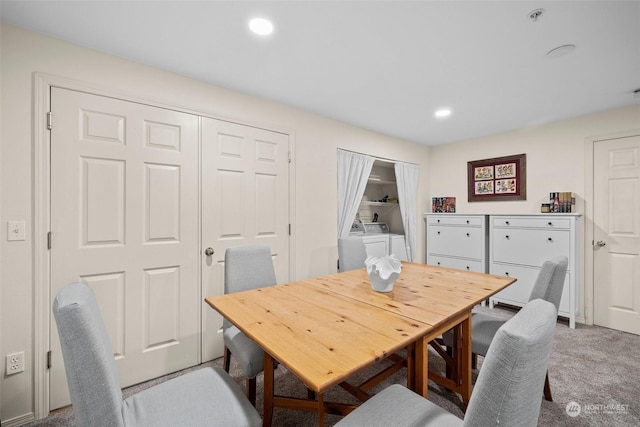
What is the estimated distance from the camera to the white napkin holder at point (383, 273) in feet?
5.76

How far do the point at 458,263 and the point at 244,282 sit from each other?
3272 millimetres

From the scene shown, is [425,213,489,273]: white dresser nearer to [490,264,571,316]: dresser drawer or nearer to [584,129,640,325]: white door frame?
[490,264,571,316]: dresser drawer

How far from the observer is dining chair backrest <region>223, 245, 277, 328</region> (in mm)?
2012

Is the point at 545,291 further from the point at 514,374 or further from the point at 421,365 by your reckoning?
the point at 514,374

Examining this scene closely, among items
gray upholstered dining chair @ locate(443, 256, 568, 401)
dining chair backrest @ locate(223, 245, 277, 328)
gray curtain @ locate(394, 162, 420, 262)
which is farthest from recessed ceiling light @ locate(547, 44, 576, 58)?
dining chair backrest @ locate(223, 245, 277, 328)

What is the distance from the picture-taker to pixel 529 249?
11.0 feet

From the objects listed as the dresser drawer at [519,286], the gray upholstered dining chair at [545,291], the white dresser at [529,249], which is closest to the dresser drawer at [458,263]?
the white dresser at [529,249]

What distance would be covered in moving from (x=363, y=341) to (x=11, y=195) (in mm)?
2217

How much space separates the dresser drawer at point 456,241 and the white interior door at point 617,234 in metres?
1.19

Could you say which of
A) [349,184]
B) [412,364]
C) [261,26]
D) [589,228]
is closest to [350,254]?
[349,184]

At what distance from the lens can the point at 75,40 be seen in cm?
181

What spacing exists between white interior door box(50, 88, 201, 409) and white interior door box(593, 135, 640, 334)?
14.3 feet

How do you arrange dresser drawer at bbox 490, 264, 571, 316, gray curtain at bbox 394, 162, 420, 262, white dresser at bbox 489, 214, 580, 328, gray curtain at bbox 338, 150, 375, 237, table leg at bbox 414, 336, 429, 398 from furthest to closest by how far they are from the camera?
gray curtain at bbox 394, 162, 420, 262, gray curtain at bbox 338, 150, 375, 237, dresser drawer at bbox 490, 264, 571, 316, white dresser at bbox 489, 214, 580, 328, table leg at bbox 414, 336, 429, 398

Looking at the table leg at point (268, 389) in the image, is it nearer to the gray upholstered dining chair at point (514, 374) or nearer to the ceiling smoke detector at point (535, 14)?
the gray upholstered dining chair at point (514, 374)
